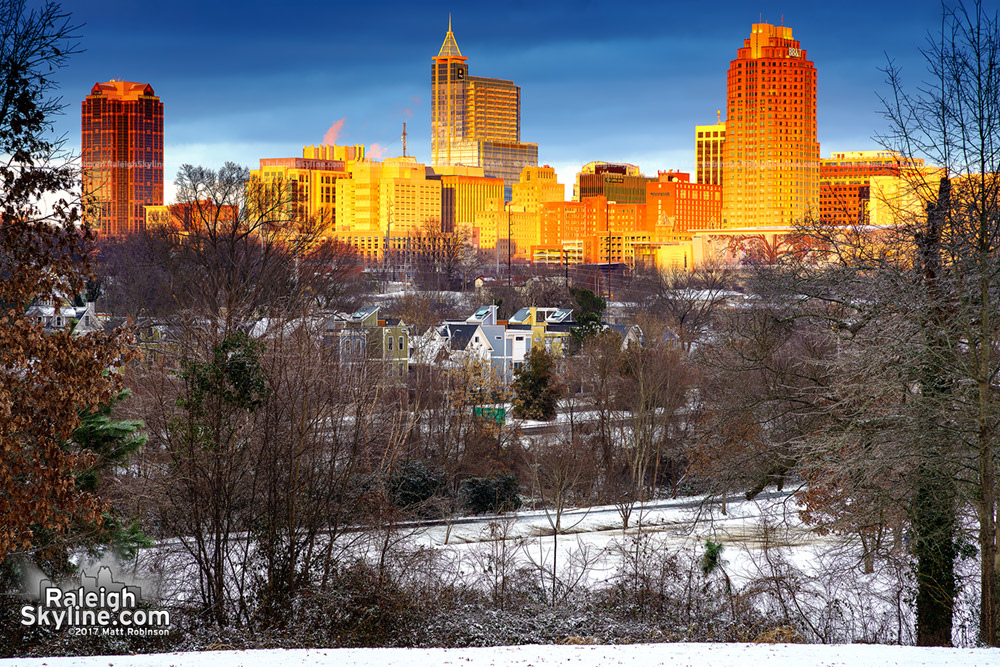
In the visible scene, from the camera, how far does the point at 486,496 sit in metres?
29.0

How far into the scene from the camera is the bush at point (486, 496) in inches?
1136

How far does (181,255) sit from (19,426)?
31.5 metres

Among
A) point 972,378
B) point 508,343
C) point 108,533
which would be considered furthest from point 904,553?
point 508,343

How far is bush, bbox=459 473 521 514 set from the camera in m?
28.9

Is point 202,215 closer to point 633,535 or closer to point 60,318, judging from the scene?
point 60,318

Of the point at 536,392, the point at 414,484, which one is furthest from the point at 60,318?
the point at 414,484

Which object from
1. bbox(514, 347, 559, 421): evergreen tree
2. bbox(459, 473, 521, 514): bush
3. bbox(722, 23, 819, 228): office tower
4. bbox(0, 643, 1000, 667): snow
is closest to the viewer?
bbox(0, 643, 1000, 667): snow

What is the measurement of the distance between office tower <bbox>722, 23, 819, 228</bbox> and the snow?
184240 millimetres

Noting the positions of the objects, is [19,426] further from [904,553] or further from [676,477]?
[676,477]

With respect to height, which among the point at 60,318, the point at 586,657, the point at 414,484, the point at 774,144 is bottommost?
the point at 414,484

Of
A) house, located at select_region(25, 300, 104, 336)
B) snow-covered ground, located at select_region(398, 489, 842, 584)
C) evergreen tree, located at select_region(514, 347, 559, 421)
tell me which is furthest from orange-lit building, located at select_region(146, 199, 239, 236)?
evergreen tree, located at select_region(514, 347, 559, 421)

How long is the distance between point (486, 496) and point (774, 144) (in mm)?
173898

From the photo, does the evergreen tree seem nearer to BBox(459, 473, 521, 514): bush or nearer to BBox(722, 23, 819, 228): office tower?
BBox(459, 473, 521, 514): bush

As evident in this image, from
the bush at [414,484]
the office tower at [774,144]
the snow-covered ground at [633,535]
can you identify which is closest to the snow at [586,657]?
the snow-covered ground at [633,535]
